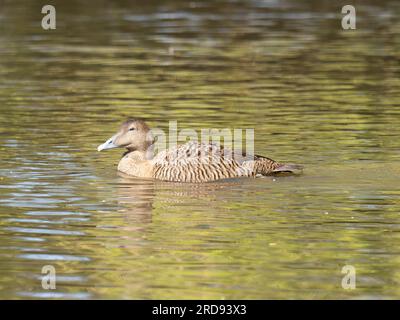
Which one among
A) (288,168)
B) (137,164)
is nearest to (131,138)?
(137,164)

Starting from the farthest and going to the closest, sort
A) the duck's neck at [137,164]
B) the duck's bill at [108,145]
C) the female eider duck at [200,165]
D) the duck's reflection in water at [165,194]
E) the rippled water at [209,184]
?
1. the duck's bill at [108,145]
2. the duck's neck at [137,164]
3. the female eider duck at [200,165]
4. the duck's reflection in water at [165,194]
5. the rippled water at [209,184]

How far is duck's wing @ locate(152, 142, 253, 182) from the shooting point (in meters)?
16.0

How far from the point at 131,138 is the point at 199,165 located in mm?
1202

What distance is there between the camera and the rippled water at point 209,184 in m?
11.6

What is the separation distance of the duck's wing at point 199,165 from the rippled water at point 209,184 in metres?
0.20

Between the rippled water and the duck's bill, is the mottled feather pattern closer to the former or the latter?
the rippled water

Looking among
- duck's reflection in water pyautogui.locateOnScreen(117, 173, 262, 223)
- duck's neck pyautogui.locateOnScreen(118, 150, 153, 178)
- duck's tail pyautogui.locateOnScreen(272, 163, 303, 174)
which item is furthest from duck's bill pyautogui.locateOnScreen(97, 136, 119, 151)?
duck's tail pyautogui.locateOnScreen(272, 163, 303, 174)

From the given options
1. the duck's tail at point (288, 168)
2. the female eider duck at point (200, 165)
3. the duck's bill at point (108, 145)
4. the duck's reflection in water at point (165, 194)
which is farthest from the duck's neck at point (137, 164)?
the duck's tail at point (288, 168)

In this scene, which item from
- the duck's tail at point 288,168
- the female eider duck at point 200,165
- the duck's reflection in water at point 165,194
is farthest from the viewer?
the female eider duck at point 200,165

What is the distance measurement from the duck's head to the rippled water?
400 mm

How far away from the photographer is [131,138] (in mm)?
16734

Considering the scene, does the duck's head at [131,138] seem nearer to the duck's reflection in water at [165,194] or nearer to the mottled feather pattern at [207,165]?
the duck's reflection in water at [165,194]

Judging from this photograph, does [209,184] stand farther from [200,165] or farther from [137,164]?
[137,164]

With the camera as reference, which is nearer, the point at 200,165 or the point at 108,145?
the point at 200,165
